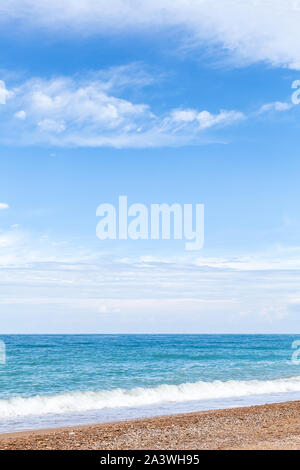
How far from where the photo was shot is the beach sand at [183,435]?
9.65 metres

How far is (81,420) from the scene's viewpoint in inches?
568

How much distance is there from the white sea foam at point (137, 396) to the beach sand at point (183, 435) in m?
4.67

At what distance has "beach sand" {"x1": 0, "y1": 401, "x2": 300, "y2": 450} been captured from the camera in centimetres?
965

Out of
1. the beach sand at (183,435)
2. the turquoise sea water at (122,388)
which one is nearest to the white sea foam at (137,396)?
the turquoise sea water at (122,388)

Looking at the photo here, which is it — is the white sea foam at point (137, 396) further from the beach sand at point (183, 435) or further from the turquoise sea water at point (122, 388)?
the beach sand at point (183, 435)

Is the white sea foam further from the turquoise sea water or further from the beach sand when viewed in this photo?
the beach sand

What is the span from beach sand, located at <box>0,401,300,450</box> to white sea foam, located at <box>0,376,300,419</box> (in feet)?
15.3

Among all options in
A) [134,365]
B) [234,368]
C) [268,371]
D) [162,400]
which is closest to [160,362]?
[134,365]

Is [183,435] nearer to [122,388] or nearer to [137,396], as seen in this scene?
[137,396]

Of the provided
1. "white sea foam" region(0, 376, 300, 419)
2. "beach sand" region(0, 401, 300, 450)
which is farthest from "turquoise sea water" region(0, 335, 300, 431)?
"beach sand" region(0, 401, 300, 450)
